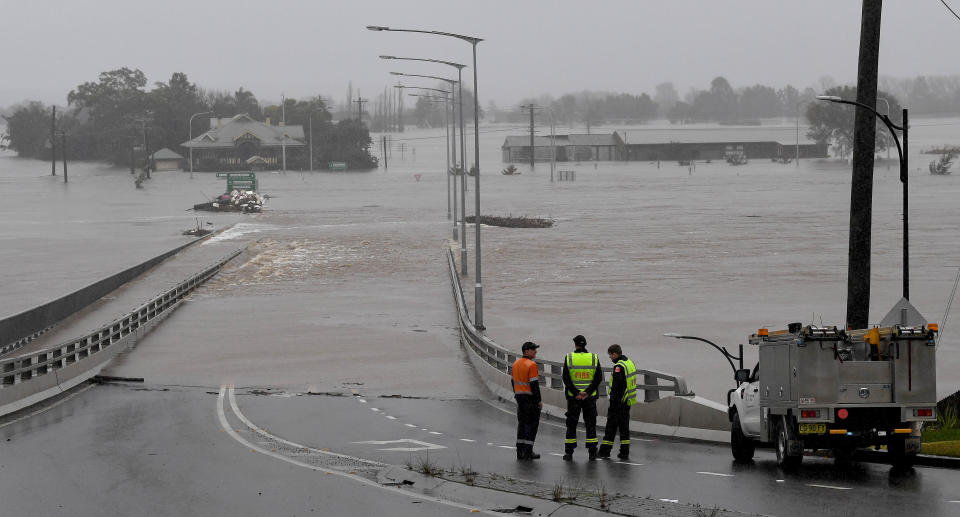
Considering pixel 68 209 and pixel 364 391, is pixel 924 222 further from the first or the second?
pixel 68 209

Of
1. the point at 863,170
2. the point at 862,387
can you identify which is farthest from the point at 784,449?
the point at 863,170

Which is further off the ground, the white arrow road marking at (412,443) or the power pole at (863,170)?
the power pole at (863,170)

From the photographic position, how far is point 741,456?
17.3 meters

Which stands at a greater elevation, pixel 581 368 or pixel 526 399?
pixel 581 368

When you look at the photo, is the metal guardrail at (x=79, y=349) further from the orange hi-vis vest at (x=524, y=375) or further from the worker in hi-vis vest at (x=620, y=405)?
the worker in hi-vis vest at (x=620, y=405)

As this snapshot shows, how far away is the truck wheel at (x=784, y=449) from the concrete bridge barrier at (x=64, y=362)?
15022 mm

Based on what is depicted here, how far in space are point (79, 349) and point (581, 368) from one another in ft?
56.7

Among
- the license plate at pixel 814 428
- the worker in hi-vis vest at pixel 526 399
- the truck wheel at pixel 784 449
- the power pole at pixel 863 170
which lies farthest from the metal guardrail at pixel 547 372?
the license plate at pixel 814 428

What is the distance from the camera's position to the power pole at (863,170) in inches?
802

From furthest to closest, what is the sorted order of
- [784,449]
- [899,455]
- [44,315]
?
1. [44,315]
2. [784,449]
3. [899,455]

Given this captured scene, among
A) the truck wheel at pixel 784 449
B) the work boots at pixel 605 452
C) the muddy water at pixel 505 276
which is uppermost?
the truck wheel at pixel 784 449

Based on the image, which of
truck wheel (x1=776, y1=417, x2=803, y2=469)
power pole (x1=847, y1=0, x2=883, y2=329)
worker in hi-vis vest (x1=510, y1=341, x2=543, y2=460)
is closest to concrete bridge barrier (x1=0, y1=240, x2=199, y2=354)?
worker in hi-vis vest (x1=510, y1=341, x2=543, y2=460)

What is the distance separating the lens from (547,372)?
26.4 m

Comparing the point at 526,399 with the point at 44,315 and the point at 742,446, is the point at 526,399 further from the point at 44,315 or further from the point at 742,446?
the point at 44,315
